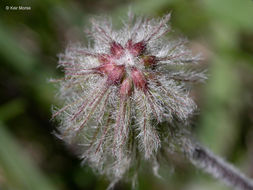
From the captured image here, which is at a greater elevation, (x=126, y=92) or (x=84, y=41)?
(x=84, y=41)

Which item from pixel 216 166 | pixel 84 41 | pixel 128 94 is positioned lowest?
pixel 216 166

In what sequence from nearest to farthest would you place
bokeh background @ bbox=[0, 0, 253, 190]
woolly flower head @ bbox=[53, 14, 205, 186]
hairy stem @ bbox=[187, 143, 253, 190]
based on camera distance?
woolly flower head @ bbox=[53, 14, 205, 186], hairy stem @ bbox=[187, 143, 253, 190], bokeh background @ bbox=[0, 0, 253, 190]

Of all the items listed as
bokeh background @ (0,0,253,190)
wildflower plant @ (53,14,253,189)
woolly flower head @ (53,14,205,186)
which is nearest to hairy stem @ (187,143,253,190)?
wildflower plant @ (53,14,253,189)

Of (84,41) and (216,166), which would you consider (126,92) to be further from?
(84,41)

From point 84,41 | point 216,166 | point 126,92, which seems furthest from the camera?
point 84,41

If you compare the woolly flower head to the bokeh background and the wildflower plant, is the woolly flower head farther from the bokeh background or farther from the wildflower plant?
the bokeh background

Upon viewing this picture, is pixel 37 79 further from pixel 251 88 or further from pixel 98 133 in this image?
pixel 251 88

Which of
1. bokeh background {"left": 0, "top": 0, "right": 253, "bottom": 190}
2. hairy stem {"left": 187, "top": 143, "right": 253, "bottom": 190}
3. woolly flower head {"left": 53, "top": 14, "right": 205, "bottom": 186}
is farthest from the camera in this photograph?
bokeh background {"left": 0, "top": 0, "right": 253, "bottom": 190}

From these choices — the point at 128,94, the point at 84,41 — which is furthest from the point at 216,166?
the point at 84,41
